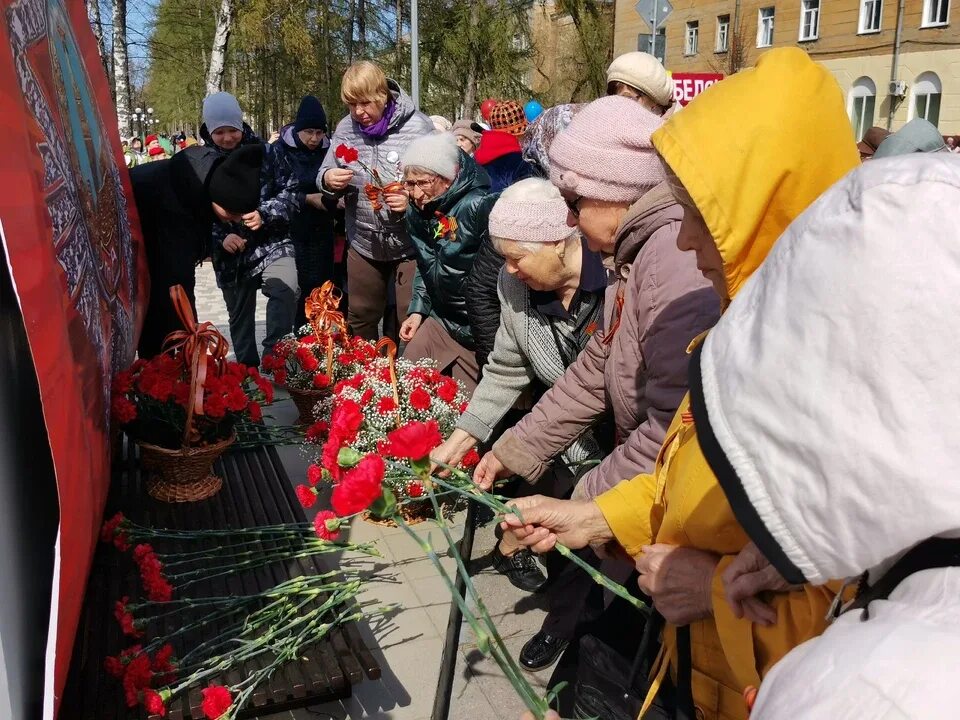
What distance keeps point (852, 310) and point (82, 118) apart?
251 cm

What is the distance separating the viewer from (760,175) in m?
1.25

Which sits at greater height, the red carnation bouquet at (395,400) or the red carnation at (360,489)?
the red carnation at (360,489)

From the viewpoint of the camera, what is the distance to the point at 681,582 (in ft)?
4.42

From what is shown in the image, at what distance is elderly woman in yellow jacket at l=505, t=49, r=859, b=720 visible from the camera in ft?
3.98

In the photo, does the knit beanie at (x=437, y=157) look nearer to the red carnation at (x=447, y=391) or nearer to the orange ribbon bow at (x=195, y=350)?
the red carnation at (x=447, y=391)

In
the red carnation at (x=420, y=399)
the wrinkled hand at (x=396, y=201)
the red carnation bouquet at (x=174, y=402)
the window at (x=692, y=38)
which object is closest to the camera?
the red carnation bouquet at (x=174, y=402)

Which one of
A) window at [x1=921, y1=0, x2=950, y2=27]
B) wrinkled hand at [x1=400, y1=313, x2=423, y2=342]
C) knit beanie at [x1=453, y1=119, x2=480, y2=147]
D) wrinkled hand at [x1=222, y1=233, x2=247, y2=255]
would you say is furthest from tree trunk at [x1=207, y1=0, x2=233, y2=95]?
window at [x1=921, y1=0, x2=950, y2=27]

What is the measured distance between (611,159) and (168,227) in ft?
7.74

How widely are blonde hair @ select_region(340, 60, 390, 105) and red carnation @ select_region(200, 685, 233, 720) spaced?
3830mm

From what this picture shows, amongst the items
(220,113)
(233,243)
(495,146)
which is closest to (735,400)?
(495,146)

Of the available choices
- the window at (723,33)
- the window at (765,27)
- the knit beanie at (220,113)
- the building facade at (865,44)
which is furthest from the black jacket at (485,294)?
the window at (723,33)

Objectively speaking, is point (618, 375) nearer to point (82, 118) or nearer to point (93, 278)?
point (93, 278)

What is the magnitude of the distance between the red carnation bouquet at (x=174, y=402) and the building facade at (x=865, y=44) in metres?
19.2

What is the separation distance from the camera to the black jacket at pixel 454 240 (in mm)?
3963
